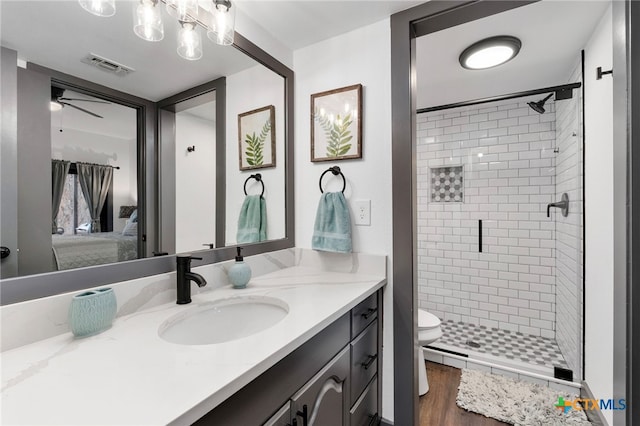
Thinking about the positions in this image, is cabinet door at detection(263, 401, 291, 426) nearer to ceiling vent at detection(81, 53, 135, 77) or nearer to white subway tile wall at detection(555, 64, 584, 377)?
ceiling vent at detection(81, 53, 135, 77)

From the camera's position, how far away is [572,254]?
2074mm

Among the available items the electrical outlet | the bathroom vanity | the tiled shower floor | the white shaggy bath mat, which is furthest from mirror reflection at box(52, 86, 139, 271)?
the tiled shower floor

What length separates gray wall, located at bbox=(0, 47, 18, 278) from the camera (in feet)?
2.34

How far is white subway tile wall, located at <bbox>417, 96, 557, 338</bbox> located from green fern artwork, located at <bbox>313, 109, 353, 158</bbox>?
6.33ft

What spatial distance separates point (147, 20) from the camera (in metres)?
0.98

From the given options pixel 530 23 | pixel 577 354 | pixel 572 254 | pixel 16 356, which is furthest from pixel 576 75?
pixel 16 356

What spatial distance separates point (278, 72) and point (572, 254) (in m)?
2.43

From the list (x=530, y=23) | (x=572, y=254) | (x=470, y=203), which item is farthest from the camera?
(x=470, y=203)

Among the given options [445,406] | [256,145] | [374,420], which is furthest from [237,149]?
[445,406]

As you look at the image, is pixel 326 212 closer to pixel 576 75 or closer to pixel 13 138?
pixel 13 138

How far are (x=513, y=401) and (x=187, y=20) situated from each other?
107 inches

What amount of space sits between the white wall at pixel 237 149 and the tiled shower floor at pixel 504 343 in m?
1.89

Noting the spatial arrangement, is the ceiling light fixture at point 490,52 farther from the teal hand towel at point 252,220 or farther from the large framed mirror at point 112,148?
the teal hand towel at point 252,220

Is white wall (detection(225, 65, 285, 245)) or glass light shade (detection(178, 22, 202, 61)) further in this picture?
white wall (detection(225, 65, 285, 245))
